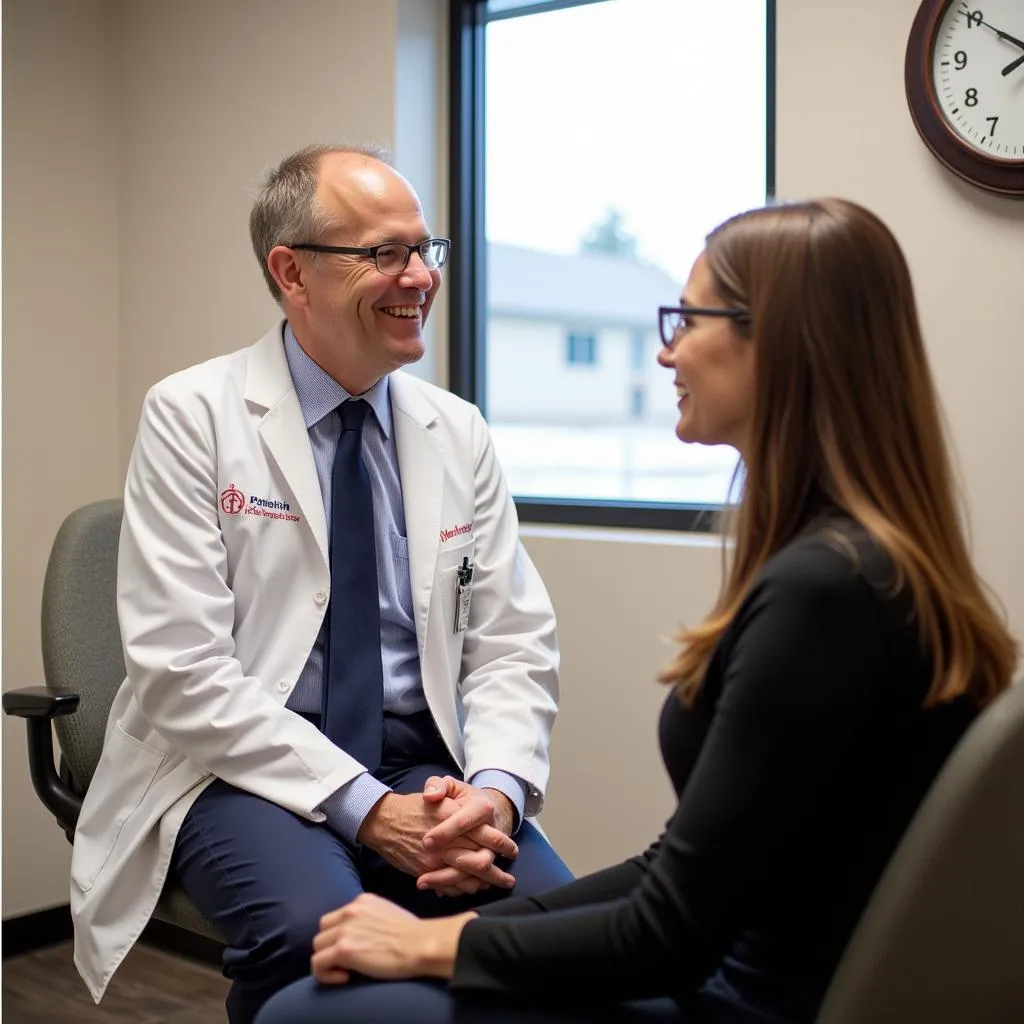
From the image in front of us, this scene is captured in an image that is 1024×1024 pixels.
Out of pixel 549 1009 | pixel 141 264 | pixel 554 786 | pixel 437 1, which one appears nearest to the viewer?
pixel 549 1009

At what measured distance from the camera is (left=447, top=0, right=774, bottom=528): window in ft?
8.52

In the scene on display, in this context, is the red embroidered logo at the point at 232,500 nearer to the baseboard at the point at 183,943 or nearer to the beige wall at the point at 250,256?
the beige wall at the point at 250,256

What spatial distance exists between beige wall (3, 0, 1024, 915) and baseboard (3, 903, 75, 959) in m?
0.04

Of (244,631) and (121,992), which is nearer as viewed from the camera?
(244,631)

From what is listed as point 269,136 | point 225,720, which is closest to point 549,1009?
point 225,720

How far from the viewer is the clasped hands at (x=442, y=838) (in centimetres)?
161

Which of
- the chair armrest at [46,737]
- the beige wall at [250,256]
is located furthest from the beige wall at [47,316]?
the chair armrest at [46,737]

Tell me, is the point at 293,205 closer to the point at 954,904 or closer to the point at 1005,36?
the point at 1005,36

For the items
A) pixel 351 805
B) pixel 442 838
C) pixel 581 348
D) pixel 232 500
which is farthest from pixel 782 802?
pixel 581 348

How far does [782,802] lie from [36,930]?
8.57 feet

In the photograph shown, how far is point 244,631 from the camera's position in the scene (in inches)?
70.8

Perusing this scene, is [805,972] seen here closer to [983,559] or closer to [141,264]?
[983,559]

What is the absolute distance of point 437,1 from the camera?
9.55ft

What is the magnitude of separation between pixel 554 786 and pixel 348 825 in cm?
112
